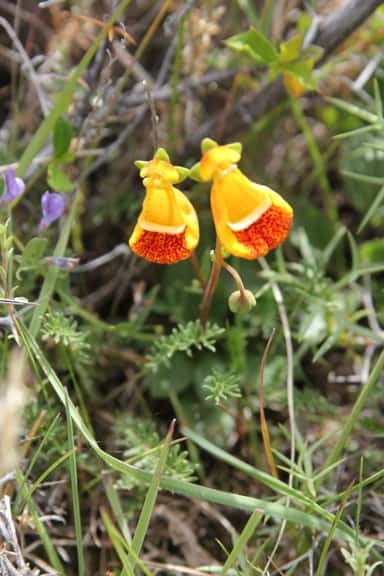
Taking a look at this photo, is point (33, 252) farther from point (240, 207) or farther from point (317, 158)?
point (317, 158)

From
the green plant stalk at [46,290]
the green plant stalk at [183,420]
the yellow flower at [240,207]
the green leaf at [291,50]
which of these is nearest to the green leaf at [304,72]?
the green leaf at [291,50]

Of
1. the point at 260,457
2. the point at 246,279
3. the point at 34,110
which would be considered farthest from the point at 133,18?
the point at 260,457

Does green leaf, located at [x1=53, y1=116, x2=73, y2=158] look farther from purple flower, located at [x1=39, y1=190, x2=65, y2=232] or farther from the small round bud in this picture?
the small round bud

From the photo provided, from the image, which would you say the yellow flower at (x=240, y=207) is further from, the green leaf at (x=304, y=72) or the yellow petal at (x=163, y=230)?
the green leaf at (x=304, y=72)

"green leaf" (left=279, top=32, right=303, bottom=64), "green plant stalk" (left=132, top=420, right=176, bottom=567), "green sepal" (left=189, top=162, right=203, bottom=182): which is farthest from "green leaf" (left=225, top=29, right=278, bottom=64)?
"green plant stalk" (left=132, top=420, right=176, bottom=567)

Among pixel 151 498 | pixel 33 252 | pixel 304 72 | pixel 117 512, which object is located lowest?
pixel 117 512

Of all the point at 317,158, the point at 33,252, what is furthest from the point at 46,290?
the point at 317,158
